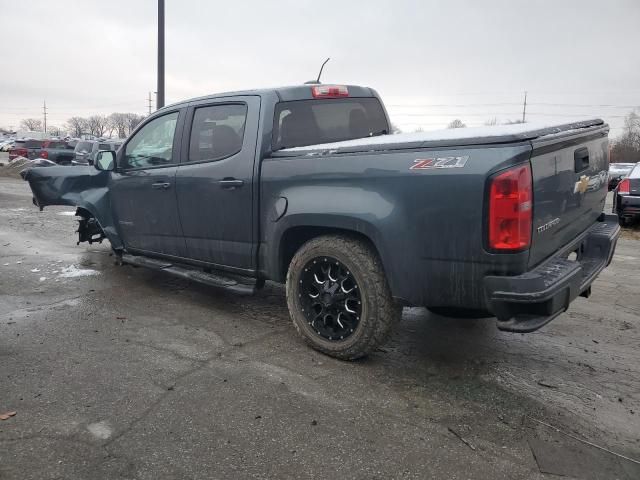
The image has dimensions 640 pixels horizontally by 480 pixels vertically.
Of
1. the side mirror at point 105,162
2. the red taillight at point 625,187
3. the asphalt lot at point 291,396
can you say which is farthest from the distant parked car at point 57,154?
the asphalt lot at point 291,396

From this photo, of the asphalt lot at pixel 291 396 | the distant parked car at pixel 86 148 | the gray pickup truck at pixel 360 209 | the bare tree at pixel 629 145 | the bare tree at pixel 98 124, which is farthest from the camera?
the bare tree at pixel 98 124

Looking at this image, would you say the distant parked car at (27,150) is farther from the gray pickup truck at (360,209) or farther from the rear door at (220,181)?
the rear door at (220,181)

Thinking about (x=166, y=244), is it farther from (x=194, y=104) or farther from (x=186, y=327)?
(x=194, y=104)

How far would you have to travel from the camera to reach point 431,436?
279 cm

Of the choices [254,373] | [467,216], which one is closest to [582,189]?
[467,216]

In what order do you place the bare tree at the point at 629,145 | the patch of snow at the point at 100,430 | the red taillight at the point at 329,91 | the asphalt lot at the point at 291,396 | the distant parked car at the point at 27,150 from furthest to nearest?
the bare tree at the point at 629,145 < the distant parked car at the point at 27,150 < the red taillight at the point at 329,91 < the patch of snow at the point at 100,430 < the asphalt lot at the point at 291,396

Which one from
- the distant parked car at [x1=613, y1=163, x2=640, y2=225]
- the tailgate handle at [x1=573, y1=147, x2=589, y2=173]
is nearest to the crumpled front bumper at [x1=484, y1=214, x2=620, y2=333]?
the tailgate handle at [x1=573, y1=147, x2=589, y2=173]

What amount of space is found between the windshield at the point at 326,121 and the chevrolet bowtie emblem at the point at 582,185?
2.02 m

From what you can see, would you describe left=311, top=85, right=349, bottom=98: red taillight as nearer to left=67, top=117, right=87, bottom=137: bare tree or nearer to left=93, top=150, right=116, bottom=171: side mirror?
left=93, top=150, right=116, bottom=171: side mirror

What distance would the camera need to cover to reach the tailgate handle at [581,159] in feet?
11.1

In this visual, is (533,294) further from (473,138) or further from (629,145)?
(629,145)

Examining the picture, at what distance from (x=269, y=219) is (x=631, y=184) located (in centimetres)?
868

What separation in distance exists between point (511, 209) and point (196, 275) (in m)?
2.95

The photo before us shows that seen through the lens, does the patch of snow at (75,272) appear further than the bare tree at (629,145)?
No
